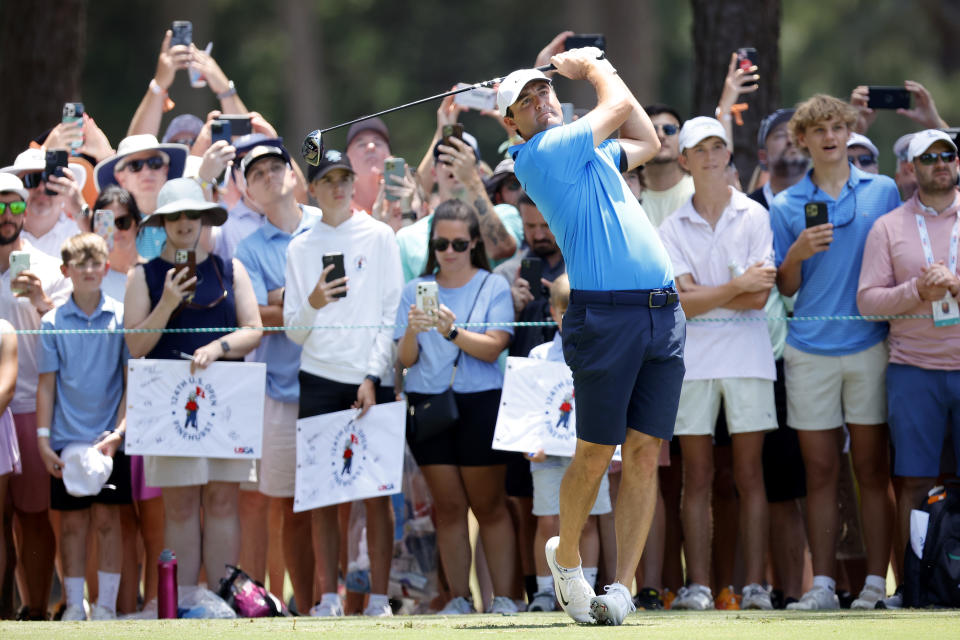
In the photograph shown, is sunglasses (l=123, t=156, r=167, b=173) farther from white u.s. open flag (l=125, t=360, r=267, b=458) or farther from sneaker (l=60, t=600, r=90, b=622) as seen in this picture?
sneaker (l=60, t=600, r=90, b=622)

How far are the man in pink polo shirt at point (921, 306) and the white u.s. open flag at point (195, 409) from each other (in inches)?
131

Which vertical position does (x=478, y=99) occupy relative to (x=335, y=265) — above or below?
above

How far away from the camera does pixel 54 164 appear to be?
29.8ft

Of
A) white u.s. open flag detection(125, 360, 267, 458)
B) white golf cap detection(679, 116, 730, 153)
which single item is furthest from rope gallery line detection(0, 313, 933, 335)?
white golf cap detection(679, 116, 730, 153)

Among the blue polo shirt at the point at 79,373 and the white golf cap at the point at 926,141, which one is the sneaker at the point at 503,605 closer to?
the blue polo shirt at the point at 79,373

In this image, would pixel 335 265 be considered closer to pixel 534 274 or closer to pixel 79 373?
pixel 534 274

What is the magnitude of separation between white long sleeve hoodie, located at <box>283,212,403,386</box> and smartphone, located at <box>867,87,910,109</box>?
309 centimetres

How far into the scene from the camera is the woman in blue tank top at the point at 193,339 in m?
8.06

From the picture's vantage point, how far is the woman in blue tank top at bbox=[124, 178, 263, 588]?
8062mm

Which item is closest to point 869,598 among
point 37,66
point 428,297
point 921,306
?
point 921,306

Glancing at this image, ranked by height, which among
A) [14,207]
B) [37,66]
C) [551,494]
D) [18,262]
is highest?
[37,66]

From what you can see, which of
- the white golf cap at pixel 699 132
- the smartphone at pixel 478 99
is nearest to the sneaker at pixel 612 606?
the white golf cap at pixel 699 132

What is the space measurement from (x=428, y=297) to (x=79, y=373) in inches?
78.1

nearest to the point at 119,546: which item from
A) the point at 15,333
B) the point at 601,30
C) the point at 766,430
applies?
the point at 15,333
